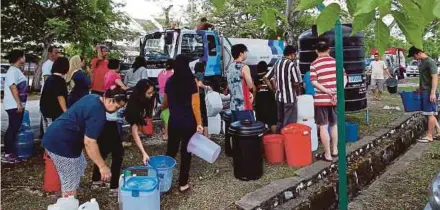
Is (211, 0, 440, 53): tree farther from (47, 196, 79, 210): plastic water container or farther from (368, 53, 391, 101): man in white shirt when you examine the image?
(368, 53, 391, 101): man in white shirt

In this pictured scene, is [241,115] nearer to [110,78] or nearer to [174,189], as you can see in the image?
[174,189]

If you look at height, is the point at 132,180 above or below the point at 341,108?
below

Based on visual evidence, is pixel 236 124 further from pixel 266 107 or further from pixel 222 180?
pixel 266 107

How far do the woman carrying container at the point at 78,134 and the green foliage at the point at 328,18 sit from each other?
7.17 feet

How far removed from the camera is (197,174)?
16.9 feet

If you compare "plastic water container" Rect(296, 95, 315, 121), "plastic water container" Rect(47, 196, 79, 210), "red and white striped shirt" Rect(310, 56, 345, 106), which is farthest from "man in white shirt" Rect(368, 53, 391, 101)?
"plastic water container" Rect(47, 196, 79, 210)

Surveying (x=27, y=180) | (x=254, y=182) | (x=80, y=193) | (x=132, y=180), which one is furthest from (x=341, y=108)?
(x=27, y=180)

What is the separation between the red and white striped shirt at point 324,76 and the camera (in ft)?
17.3

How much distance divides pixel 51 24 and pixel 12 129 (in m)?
12.7

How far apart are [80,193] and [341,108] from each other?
9.95ft

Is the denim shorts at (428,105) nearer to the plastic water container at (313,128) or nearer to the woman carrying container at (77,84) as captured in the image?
the plastic water container at (313,128)

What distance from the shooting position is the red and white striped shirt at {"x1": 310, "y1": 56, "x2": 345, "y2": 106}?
529 centimetres

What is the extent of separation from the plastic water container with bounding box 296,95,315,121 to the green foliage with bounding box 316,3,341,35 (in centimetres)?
418

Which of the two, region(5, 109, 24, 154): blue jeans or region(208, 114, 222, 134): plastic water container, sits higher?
region(5, 109, 24, 154): blue jeans
